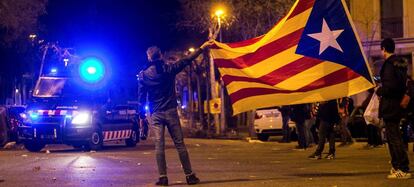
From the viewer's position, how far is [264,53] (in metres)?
11.4

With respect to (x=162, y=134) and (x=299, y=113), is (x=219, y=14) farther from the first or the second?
(x=162, y=134)

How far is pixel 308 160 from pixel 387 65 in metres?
5.05

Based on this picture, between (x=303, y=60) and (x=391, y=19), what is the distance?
24315mm

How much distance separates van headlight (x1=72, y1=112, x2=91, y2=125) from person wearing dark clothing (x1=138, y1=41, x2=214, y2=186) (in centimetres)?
1060

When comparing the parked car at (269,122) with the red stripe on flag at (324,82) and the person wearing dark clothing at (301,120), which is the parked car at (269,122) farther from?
the red stripe on flag at (324,82)

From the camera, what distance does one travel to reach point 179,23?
1425 inches

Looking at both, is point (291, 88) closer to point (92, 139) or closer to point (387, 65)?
point (387, 65)

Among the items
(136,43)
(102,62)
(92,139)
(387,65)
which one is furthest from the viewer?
(136,43)

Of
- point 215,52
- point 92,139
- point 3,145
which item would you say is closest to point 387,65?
point 215,52

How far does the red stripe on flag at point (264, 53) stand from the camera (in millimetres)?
11203

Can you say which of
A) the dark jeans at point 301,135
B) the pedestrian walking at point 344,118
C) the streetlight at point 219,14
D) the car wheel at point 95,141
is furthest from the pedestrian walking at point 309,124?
the streetlight at point 219,14

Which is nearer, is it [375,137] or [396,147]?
[396,147]

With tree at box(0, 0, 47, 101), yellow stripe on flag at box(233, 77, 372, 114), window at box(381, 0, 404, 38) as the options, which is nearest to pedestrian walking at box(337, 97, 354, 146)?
yellow stripe on flag at box(233, 77, 372, 114)

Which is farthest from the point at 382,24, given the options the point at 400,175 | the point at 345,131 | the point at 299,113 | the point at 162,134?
the point at 162,134
